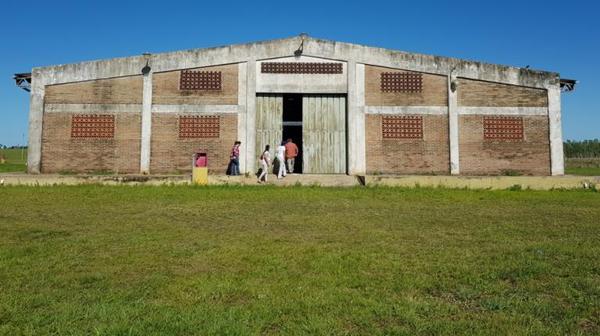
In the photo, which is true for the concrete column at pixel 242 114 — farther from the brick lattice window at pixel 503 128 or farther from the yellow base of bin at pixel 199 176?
the brick lattice window at pixel 503 128

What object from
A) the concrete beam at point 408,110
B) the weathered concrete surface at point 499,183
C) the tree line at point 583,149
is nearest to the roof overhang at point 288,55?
the concrete beam at point 408,110

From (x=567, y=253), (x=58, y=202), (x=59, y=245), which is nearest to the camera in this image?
(x=567, y=253)

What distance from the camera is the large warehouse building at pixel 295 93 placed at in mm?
17438

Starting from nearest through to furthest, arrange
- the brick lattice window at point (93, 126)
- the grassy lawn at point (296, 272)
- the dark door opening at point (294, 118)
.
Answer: the grassy lawn at point (296, 272) < the brick lattice window at point (93, 126) < the dark door opening at point (294, 118)

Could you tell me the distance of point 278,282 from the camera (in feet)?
13.7

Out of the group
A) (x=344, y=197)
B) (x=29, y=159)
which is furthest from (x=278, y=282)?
(x=29, y=159)

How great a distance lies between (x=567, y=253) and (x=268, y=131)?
13.6 metres

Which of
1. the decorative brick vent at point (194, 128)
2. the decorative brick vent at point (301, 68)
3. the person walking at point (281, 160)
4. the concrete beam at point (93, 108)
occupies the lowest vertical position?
the person walking at point (281, 160)

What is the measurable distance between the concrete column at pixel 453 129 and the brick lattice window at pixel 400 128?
1.12 m

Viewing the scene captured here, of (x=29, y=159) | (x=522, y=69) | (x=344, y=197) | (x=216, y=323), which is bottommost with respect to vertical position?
(x=216, y=323)

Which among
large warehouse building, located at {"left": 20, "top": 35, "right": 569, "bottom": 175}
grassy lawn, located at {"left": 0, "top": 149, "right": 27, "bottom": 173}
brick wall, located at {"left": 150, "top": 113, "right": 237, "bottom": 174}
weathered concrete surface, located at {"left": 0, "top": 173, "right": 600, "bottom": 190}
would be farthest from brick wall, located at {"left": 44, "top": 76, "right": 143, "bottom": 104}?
grassy lawn, located at {"left": 0, "top": 149, "right": 27, "bottom": 173}

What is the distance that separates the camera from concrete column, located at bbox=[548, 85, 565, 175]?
17.5 metres

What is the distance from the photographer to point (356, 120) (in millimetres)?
17609

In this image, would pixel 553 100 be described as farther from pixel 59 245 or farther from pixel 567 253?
pixel 59 245
